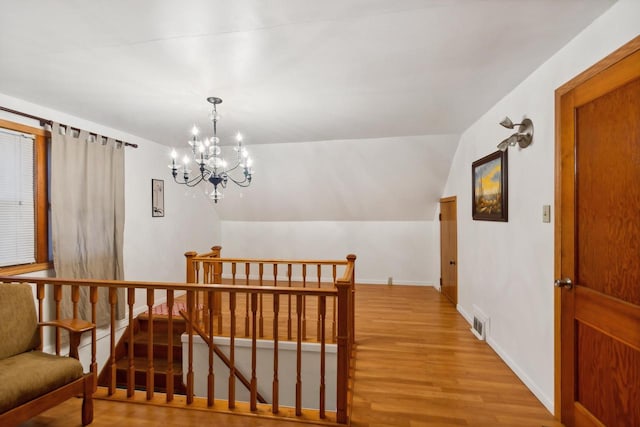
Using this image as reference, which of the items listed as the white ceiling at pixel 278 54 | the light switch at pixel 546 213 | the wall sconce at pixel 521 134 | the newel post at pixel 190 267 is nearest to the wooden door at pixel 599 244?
A: the light switch at pixel 546 213

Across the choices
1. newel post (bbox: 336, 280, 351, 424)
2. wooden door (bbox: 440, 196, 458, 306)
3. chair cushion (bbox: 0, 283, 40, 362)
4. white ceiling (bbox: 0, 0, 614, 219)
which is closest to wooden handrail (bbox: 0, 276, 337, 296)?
newel post (bbox: 336, 280, 351, 424)

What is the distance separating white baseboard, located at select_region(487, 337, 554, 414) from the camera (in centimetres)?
207

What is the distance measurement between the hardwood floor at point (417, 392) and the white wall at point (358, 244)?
2102 millimetres

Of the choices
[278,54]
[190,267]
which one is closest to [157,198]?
[190,267]

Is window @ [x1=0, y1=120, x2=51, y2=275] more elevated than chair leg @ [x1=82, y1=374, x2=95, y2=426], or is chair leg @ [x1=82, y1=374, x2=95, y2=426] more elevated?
window @ [x1=0, y1=120, x2=51, y2=275]

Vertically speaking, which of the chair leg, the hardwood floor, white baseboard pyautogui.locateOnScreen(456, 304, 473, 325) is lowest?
the hardwood floor

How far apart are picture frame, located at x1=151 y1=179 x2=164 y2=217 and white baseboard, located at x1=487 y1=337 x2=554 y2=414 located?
15.0 feet

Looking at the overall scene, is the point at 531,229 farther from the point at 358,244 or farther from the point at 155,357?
the point at 155,357

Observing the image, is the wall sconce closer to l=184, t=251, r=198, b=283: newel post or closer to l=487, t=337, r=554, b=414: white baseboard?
l=487, t=337, r=554, b=414: white baseboard

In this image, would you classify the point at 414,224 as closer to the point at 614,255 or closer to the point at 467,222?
the point at 467,222

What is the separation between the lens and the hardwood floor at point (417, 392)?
191 centimetres

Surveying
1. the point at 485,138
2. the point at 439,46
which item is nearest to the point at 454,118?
the point at 485,138

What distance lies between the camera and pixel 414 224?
5777 mm

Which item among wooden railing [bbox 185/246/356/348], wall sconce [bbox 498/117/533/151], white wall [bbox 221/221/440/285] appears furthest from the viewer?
white wall [bbox 221/221/440/285]
